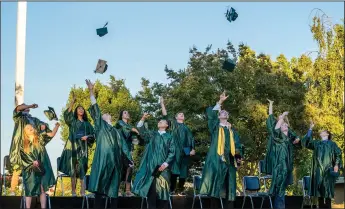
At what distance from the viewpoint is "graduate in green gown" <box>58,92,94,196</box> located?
12023 mm

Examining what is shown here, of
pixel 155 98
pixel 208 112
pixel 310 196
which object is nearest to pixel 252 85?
pixel 155 98

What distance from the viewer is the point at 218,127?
10914 mm

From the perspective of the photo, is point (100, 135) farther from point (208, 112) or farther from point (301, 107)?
point (301, 107)

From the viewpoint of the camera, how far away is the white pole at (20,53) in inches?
483

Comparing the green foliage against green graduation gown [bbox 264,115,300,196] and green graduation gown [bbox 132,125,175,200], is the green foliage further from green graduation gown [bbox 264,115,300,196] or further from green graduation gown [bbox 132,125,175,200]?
green graduation gown [bbox 132,125,175,200]

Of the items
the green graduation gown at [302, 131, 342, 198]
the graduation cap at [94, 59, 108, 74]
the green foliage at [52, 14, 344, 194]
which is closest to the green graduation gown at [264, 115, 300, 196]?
the green graduation gown at [302, 131, 342, 198]

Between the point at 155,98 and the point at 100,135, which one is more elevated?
the point at 155,98

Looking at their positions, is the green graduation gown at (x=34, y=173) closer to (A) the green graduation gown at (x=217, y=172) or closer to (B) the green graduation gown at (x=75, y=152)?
(B) the green graduation gown at (x=75, y=152)

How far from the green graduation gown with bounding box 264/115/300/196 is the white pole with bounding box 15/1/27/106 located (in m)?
4.52

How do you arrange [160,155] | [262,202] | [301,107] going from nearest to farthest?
[160,155] → [262,202] → [301,107]

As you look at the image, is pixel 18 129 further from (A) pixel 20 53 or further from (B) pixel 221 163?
(B) pixel 221 163

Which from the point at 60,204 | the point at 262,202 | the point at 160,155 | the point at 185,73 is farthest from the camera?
the point at 185,73

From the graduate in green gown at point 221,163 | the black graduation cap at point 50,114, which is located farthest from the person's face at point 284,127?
the black graduation cap at point 50,114

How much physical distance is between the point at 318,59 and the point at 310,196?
10660 millimetres
